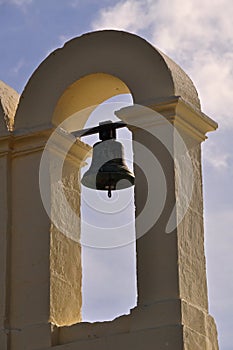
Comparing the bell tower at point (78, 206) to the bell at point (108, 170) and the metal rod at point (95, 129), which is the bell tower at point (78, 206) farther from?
the bell at point (108, 170)

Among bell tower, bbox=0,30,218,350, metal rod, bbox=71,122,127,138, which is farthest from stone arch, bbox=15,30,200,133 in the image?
metal rod, bbox=71,122,127,138

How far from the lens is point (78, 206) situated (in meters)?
10.1

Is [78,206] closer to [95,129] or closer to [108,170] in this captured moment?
[108,170]

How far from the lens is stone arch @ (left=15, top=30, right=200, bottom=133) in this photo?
9.54m

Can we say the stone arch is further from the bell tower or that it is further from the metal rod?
the metal rod

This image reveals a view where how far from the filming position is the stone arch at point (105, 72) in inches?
376

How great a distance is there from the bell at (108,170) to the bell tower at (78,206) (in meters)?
0.23

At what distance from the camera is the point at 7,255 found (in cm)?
969

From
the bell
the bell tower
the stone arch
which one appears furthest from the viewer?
the bell

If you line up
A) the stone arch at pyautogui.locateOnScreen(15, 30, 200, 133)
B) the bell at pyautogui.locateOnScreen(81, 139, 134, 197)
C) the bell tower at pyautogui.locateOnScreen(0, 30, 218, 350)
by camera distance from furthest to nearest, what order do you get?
the bell at pyautogui.locateOnScreen(81, 139, 134, 197) → the stone arch at pyautogui.locateOnScreen(15, 30, 200, 133) → the bell tower at pyautogui.locateOnScreen(0, 30, 218, 350)

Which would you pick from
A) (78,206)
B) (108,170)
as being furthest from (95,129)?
(78,206)

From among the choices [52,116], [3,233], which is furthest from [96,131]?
[3,233]

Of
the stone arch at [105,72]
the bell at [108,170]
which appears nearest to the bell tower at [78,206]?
the stone arch at [105,72]

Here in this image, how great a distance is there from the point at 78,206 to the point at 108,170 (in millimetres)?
450
